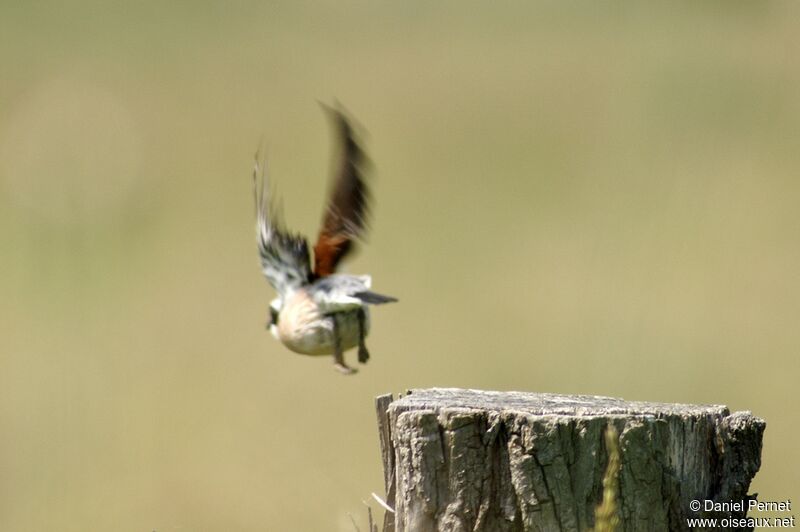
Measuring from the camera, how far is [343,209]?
4.12 metres

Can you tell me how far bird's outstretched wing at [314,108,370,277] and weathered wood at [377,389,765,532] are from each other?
98 centimetres

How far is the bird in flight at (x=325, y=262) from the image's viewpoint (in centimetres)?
404

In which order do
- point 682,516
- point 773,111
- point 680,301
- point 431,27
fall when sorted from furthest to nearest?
point 431,27, point 773,111, point 680,301, point 682,516

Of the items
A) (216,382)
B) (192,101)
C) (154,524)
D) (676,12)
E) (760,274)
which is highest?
(676,12)

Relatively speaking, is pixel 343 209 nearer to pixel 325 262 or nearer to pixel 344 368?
pixel 325 262

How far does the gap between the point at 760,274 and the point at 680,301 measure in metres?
0.69

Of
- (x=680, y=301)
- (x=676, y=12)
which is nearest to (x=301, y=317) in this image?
(x=680, y=301)

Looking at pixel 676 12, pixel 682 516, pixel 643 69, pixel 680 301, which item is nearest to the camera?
pixel 682 516

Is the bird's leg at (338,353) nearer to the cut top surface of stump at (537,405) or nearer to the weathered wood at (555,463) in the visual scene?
the cut top surface of stump at (537,405)

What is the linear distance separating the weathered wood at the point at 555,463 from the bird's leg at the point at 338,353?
0.78m

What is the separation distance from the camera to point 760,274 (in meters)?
9.80

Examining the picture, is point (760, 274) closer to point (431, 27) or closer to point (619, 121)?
point (619, 121)

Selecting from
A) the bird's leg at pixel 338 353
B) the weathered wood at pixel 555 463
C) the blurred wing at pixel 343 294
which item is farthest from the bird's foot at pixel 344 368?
the weathered wood at pixel 555 463
